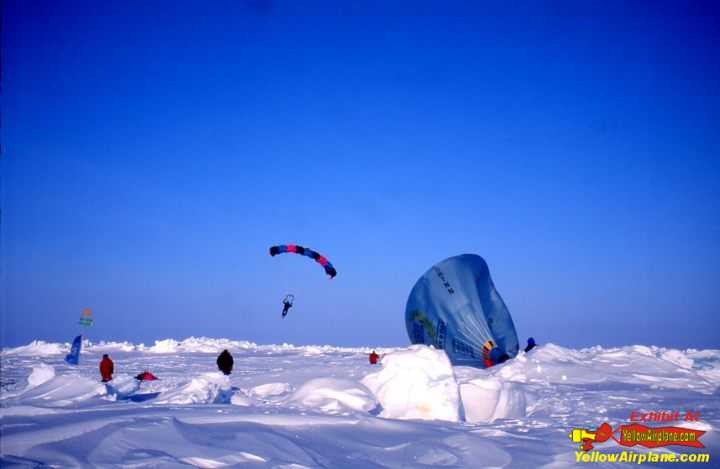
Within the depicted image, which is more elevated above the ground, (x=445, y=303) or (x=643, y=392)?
(x=445, y=303)

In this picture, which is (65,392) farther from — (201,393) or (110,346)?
(110,346)

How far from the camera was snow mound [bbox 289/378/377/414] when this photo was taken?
784 centimetres

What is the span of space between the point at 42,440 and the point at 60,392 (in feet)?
12.7

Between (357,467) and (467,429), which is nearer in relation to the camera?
(357,467)

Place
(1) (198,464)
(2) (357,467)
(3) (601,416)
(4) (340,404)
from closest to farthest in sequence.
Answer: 1. (1) (198,464)
2. (2) (357,467)
3. (4) (340,404)
4. (3) (601,416)

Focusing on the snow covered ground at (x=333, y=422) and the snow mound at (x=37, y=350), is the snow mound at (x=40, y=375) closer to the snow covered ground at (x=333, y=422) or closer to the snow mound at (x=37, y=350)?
the snow covered ground at (x=333, y=422)

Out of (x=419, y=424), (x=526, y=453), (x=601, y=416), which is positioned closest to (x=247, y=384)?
(x=419, y=424)

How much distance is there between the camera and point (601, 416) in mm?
8930

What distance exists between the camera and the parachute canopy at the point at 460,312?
19.7m

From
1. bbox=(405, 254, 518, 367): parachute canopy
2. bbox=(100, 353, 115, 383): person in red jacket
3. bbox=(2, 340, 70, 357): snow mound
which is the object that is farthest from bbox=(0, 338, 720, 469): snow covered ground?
bbox=(2, 340, 70, 357): snow mound

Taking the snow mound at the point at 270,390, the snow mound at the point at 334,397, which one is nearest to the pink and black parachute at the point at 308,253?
the snow mound at the point at 270,390

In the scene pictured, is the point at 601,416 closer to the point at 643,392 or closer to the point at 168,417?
the point at 643,392

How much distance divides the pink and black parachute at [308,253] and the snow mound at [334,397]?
906 inches

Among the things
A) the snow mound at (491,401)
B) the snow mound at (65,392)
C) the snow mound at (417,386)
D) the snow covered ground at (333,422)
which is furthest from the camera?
the snow mound at (491,401)
